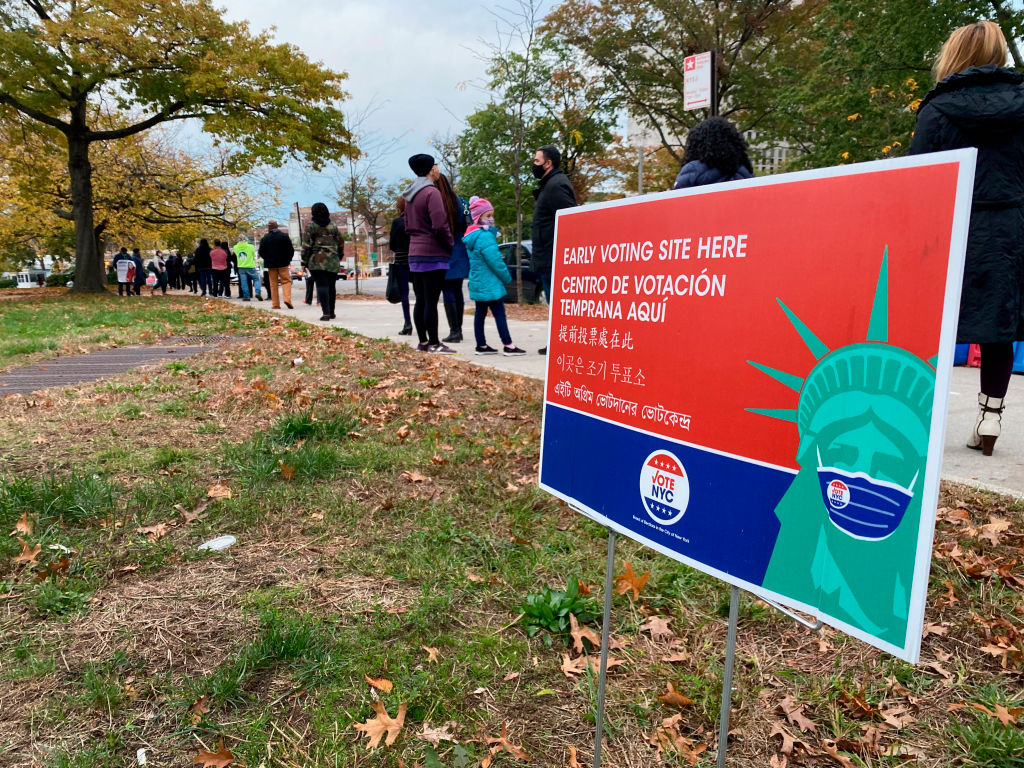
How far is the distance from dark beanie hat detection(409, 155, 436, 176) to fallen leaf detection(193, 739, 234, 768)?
6596 millimetres

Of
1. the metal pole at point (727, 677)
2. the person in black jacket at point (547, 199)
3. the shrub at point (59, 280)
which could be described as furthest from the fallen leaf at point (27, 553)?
the shrub at point (59, 280)

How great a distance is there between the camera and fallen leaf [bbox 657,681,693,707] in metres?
2.10

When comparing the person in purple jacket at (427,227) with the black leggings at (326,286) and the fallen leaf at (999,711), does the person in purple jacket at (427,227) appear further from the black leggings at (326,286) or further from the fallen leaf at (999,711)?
the fallen leaf at (999,711)

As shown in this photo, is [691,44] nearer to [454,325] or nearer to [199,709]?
[454,325]

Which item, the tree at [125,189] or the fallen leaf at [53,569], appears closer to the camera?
the fallen leaf at [53,569]

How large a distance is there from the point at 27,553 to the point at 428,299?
18.0 ft

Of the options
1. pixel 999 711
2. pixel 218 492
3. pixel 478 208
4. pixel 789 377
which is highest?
pixel 478 208

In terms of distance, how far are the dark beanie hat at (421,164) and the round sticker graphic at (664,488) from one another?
6.55 metres

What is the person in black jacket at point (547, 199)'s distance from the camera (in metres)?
6.96

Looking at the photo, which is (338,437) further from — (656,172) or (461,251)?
(656,172)

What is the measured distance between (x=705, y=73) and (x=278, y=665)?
795 cm

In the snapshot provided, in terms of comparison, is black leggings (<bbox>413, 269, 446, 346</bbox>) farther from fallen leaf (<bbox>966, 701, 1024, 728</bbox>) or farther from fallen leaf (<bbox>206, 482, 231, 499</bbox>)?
fallen leaf (<bbox>966, 701, 1024, 728</bbox>)

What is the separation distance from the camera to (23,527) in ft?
9.82

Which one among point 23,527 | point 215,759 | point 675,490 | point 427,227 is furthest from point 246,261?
point 675,490
